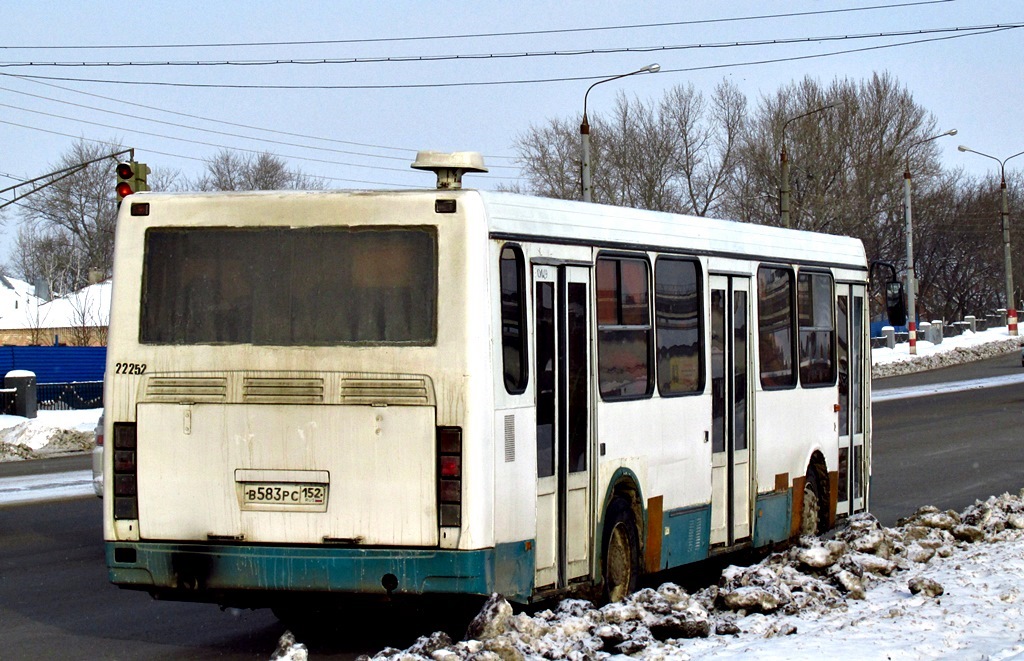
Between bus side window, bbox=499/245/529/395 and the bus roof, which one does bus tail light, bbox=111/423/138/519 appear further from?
the bus roof

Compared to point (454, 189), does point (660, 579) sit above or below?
below

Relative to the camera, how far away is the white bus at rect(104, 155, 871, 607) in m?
7.43

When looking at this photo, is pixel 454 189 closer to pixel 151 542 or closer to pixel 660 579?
pixel 151 542

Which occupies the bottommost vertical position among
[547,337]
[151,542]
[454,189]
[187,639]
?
[187,639]

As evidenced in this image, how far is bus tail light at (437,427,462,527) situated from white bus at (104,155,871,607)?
11mm

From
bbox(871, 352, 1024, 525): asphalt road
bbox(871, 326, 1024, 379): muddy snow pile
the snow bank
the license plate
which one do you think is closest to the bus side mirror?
bbox(871, 352, 1024, 525): asphalt road

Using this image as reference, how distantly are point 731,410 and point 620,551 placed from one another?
6.79ft

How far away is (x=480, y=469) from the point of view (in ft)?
24.1

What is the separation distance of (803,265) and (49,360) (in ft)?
128

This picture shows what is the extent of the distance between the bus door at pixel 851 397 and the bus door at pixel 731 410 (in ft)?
7.62

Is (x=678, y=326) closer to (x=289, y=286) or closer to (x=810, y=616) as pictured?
(x=810, y=616)

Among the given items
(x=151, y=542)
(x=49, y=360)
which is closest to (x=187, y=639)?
(x=151, y=542)

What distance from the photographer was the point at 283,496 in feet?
25.0

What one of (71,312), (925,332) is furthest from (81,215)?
(925,332)
